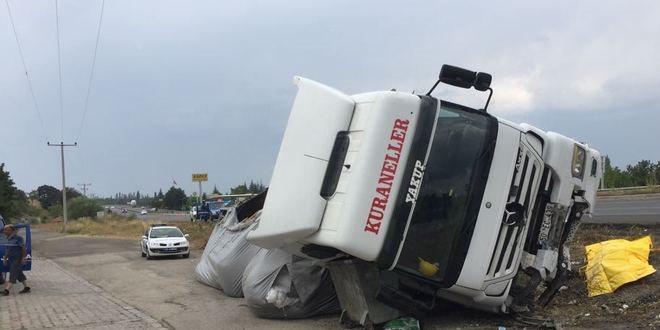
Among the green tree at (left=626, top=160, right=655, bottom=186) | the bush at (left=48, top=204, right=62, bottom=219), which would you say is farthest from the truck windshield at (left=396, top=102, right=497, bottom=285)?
the bush at (left=48, top=204, right=62, bottom=219)

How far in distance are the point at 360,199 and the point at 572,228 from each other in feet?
9.44

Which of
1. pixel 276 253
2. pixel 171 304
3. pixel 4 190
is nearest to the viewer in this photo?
pixel 276 253

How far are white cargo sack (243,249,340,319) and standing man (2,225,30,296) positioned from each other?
746 cm

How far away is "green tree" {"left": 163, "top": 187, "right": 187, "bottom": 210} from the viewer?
481ft

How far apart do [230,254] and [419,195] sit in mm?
5878

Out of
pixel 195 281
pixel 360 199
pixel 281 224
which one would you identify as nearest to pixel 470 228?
pixel 360 199

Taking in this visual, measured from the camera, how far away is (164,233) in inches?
893

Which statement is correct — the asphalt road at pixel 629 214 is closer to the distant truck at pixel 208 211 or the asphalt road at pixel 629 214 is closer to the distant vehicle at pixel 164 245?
the distant vehicle at pixel 164 245

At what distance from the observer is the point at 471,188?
6043mm

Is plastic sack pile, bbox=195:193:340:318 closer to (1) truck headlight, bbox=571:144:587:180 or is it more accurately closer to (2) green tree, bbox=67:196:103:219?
(1) truck headlight, bbox=571:144:587:180

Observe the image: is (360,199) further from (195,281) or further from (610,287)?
(195,281)

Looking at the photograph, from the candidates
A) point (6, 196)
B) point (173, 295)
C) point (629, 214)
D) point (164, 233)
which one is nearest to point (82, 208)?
point (6, 196)

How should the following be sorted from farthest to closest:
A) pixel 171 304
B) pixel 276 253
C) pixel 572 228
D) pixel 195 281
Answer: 1. pixel 195 281
2. pixel 171 304
3. pixel 276 253
4. pixel 572 228

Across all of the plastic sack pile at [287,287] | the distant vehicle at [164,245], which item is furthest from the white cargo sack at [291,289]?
Answer: the distant vehicle at [164,245]
